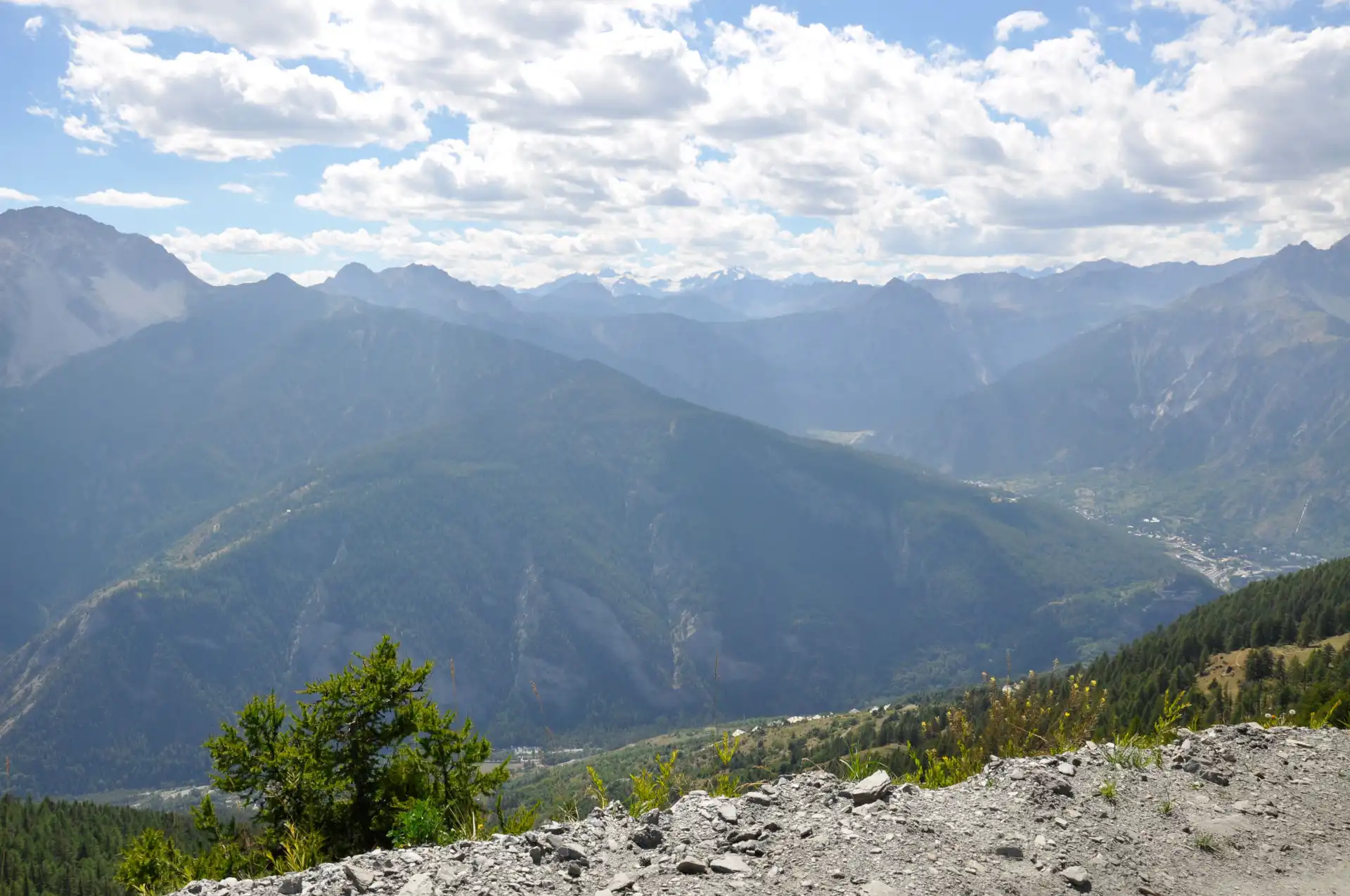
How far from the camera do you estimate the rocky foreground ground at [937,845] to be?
11438 mm

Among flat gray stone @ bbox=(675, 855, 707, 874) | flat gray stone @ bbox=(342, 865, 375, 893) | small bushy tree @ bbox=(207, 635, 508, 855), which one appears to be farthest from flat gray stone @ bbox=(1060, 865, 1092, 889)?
small bushy tree @ bbox=(207, 635, 508, 855)

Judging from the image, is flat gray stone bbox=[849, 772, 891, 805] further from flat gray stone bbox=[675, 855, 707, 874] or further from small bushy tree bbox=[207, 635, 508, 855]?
small bushy tree bbox=[207, 635, 508, 855]

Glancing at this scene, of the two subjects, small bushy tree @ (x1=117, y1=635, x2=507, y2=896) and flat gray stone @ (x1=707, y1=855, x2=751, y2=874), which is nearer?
flat gray stone @ (x1=707, y1=855, x2=751, y2=874)

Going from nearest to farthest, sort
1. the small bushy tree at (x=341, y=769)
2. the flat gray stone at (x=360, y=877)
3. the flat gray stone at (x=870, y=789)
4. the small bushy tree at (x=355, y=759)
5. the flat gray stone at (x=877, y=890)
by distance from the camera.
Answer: the flat gray stone at (x=877, y=890), the flat gray stone at (x=360, y=877), the flat gray stone at (x=870, y=789), the small bushy tree at (x=341, y=769), the small bushy tree at (x=355, y=759)

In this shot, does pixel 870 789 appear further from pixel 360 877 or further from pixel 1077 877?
pixel 360 877

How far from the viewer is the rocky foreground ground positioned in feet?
37.5

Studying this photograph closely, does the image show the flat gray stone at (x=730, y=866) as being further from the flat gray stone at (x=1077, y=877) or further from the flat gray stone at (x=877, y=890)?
the flat gray stone at (x=1077, y=877)

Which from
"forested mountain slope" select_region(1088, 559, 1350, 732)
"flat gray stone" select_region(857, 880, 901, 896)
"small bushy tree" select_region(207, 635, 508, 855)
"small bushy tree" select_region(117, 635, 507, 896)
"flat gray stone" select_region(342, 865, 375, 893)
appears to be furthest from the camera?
"forested mountain slope" select_region(1088, 559, 1350, 732)

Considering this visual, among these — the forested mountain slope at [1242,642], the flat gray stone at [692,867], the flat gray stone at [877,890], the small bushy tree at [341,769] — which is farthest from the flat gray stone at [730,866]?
the forested mountain slope at [1242,642]

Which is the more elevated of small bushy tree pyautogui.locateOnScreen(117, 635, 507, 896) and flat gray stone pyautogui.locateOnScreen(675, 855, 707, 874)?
flat gray stone pyautogui.locateOnScreen(675, 855, 707, 874)

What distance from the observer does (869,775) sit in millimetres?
14516

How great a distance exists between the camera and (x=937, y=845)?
12.2m

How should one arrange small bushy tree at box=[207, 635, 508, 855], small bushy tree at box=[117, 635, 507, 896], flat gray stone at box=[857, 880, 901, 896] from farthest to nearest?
small bushy tree at box=[207, 635, 508, 855]
small bushy tree at box=[117, 635, 507, 896]
flat gray stone at box=[857, 880, 901, 896]

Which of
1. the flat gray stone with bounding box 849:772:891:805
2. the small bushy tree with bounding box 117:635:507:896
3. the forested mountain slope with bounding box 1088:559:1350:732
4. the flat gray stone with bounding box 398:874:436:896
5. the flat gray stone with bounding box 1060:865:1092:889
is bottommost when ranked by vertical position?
the forested mountain slope with bounding box 1088:559:1350:732
